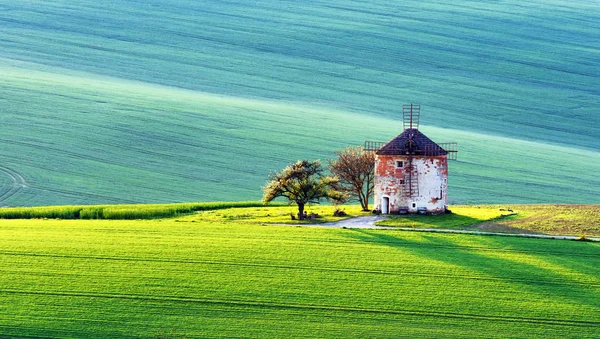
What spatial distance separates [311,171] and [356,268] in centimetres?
1529

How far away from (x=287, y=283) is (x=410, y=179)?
1997 cm

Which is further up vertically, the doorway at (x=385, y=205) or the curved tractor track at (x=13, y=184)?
the curved tractor track at (x=13, y=184)

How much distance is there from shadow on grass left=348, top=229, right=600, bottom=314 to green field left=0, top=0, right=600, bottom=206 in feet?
88.0

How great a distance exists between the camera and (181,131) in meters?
102

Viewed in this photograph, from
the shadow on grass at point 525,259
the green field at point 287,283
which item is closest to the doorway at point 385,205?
the shadow on grass at point 525,259

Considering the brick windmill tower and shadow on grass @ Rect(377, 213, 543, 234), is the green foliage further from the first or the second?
shadow on grass @ Rect(377, 213, 543, 234)

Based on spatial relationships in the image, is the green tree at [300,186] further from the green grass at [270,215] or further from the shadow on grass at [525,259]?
the shadow on grass at [525,259]

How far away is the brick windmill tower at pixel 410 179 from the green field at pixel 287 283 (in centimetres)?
674

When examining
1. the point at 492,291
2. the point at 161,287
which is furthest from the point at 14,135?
the point at 492,291

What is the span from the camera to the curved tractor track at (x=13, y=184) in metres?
81.7

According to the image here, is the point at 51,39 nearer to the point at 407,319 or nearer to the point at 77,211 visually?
the point at 77,211

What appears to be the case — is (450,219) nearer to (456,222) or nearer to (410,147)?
(456,222)

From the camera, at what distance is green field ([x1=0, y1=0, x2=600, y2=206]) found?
9106 centimetres

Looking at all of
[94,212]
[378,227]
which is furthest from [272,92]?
[378,227]
